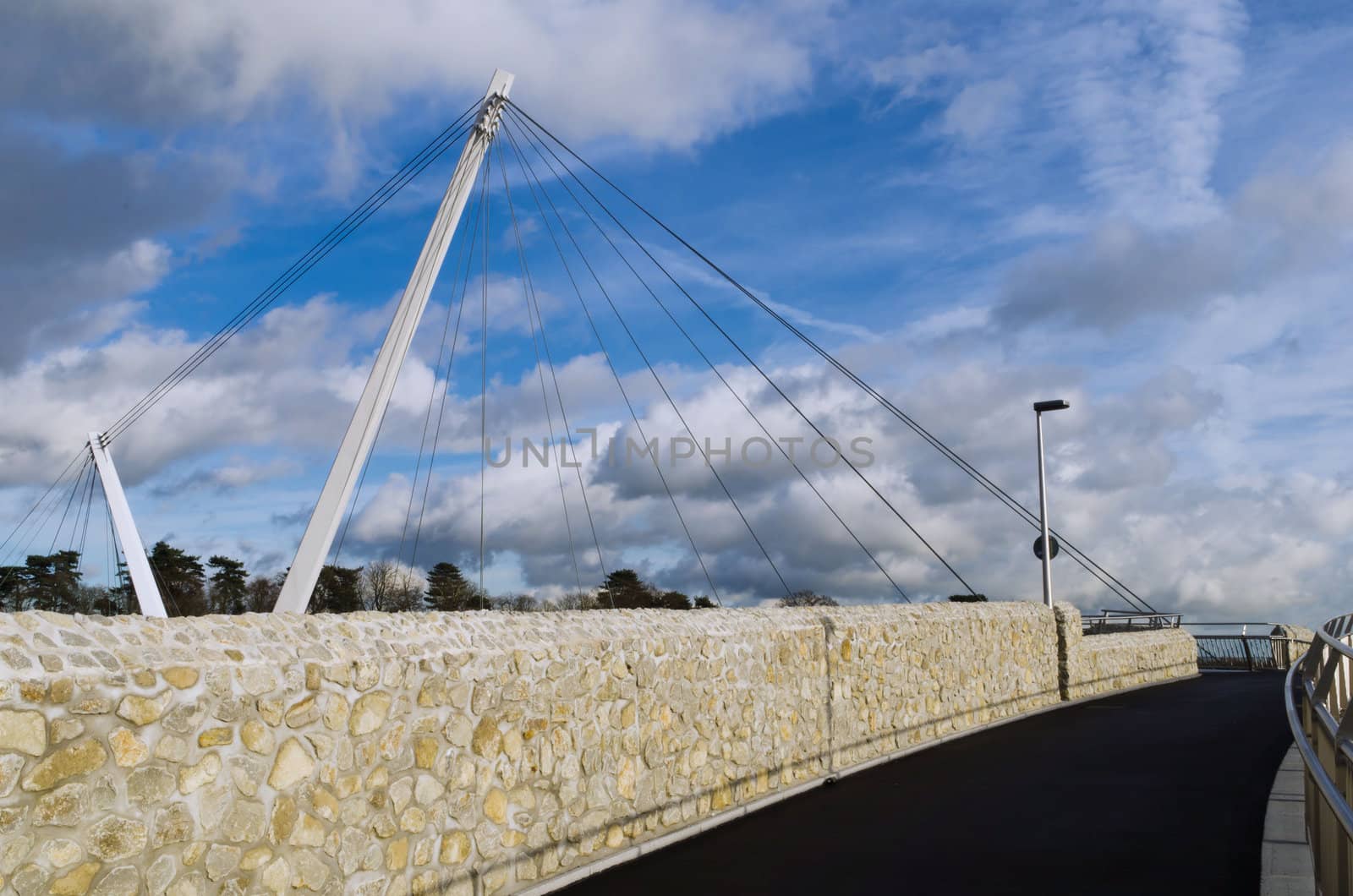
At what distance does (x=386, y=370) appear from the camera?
1448 cm

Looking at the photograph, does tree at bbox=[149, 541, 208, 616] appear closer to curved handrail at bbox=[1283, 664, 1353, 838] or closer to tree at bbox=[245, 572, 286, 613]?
tree at bbox=[245, 572, 286, 613]

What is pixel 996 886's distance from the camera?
23.7 feet

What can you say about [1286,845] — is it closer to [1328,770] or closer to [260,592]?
[1328,770]

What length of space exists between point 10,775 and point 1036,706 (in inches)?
702

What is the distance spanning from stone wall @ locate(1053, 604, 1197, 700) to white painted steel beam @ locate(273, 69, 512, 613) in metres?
13.6

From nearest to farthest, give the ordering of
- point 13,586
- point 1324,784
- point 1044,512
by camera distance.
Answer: point 1324,784 → point 1044,512 → point 13,586

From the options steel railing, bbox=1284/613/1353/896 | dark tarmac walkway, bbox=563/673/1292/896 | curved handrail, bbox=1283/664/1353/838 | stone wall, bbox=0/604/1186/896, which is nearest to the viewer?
curved handrail, bbox=1283/664/1353/838

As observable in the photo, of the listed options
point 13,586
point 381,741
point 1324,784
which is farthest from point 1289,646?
point 13,586

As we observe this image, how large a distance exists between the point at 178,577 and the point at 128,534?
18816 mm

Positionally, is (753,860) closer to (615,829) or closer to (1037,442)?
(615,829)

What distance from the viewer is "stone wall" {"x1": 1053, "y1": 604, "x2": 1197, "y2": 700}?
68.2 feet

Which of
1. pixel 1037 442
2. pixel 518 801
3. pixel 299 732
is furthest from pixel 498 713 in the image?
pixel 1037 442

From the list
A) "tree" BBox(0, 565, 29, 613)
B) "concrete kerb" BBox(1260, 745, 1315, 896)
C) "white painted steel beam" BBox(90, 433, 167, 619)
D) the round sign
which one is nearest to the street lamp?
the round sign

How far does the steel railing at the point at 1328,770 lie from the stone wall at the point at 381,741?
4739mm
